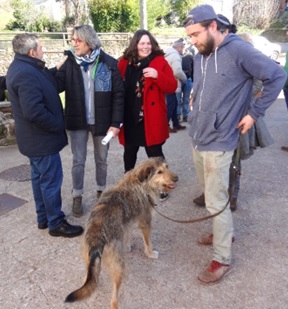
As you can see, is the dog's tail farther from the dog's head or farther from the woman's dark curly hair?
the woman's dark curly hair

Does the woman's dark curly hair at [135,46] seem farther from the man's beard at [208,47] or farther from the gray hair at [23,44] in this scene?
the man's beard at [208,47]

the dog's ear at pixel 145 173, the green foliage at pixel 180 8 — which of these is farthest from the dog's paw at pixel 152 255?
the green foliage at pixel 180 8

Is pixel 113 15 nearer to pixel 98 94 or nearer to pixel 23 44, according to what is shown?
pixel 98 94

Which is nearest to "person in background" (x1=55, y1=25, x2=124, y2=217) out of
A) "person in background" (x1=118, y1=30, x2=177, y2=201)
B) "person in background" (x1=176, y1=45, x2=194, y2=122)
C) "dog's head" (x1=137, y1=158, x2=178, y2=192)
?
"person in background" (x1=118, y1=30, x2=177, y2=201)

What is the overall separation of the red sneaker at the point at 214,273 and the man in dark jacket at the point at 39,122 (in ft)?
4.86

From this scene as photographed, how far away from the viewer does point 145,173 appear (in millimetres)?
3145

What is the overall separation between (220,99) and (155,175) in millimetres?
994

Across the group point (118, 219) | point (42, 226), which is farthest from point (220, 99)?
point (42, 226)

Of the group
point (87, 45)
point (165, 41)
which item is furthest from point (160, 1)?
point (87, 45)

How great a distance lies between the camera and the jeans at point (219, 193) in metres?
2.79

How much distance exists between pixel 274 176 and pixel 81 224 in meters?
3.15

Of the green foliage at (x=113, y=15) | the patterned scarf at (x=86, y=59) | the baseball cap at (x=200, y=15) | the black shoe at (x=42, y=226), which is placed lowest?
the black shoe at (x=42, y=226)

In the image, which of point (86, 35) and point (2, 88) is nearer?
point (86, 35)

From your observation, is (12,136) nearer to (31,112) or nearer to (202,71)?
(31,112)
